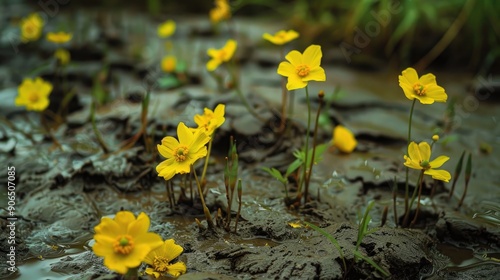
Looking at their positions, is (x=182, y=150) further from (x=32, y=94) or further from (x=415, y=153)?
(x=32, y=94)

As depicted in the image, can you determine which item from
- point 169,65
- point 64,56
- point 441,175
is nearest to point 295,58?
point 441,175

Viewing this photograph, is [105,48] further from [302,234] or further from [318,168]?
[302,234]

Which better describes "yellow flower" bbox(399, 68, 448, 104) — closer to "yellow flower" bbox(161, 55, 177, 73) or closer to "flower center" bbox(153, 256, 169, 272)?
"flower center" bbox(153, 256, 169, 272)

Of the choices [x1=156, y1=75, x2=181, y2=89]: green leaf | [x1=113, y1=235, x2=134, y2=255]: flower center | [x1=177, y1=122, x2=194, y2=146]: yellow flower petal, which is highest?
[x1=177, y1=122, x2=194, y2=146]: yellow flower petal

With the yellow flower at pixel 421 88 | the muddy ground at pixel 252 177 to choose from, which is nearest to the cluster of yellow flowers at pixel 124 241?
the muddy ground at pixel 252 177

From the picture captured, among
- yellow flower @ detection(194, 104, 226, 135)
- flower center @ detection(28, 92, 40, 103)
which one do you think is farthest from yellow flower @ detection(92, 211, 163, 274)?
flower center @ detection(28, 92, 40, 103)

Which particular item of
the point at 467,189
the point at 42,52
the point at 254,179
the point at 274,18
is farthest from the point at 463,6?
the point at 42,52

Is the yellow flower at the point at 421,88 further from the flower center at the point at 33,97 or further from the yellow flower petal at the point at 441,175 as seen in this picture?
the flower center at the point at 33,97
